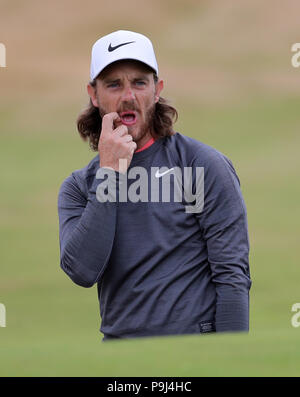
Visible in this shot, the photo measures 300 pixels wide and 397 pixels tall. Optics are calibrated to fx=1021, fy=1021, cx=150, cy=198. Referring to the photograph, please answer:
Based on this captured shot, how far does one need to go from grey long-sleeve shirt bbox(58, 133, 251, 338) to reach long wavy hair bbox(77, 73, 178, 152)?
0.86 feet

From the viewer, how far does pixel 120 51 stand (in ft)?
17.5

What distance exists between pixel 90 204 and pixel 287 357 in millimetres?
1721

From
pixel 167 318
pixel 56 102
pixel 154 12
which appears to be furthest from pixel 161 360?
pixel 154 12

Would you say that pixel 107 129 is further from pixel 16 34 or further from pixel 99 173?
pixel 16 34

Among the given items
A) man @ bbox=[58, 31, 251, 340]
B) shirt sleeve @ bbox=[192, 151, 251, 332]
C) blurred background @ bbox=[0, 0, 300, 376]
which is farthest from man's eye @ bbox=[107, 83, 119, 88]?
blurred background @ bbox=[0, 0, 300, 376]

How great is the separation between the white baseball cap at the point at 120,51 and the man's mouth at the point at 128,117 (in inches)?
10.5

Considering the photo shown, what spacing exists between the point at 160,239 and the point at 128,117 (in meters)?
0.76

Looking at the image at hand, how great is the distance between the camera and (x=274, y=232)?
2506 centimetres
